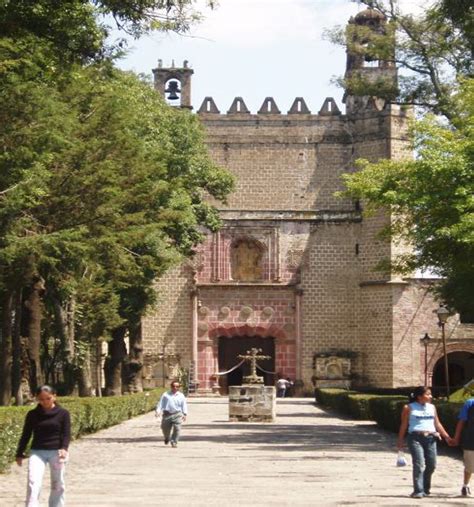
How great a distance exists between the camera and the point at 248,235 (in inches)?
2323

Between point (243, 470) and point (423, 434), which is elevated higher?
point (423, 434)

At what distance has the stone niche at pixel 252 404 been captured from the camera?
35.5 meters

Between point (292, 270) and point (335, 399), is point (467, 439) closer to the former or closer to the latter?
point (335, 399)

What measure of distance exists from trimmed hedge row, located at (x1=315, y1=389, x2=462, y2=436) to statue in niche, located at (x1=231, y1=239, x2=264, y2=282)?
42.1 ft

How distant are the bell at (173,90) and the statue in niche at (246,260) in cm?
737

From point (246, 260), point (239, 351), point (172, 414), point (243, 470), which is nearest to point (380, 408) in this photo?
point (172, 414)

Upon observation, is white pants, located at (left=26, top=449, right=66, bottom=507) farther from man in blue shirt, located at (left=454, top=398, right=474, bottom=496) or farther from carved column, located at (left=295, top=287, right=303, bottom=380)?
carved column, located at (left=295, top=287, right=303, bottom=380)

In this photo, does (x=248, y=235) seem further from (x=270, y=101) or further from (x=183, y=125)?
(x=183, y=125)

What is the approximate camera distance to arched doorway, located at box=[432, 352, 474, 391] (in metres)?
61.1

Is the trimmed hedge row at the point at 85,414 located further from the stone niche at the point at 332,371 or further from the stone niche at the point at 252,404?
the stone niche at the point at 332,371

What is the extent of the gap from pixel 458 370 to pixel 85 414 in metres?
36.7

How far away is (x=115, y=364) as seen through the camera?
43250mm

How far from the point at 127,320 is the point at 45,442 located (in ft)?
97.5

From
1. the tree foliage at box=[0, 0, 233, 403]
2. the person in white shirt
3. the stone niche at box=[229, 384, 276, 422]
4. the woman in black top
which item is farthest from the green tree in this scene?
the person in white shirt
